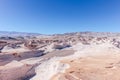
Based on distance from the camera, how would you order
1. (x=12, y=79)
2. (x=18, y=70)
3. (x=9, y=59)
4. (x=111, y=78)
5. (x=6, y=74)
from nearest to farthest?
1. (x=111, y=78)
2. (x=12, y=79)
3. (x=6, y=74)
4. (x=18, y=70)
5. (x=9, y=59)

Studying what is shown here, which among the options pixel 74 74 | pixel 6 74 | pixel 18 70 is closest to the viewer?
pixel 74 74

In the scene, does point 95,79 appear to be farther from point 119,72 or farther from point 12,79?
point 12,79

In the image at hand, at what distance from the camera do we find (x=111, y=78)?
9211mm

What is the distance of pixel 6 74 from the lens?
52.1 ft

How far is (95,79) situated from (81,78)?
0.78 m

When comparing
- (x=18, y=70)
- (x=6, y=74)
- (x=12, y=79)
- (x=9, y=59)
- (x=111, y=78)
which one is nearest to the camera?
(x=111, y=78)

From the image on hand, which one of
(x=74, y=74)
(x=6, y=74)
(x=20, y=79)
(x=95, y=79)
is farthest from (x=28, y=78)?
(x=95, y=79)

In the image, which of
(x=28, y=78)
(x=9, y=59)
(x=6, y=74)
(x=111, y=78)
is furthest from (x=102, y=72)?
(x=9, y=59)

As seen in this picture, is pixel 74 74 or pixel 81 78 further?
pixel 74 74

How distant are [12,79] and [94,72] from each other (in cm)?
762

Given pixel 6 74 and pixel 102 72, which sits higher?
pixel 102 72

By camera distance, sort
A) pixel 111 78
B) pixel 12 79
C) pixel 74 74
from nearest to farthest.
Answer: pixel 111 78 < pixel 74 74 < pixel 12 79

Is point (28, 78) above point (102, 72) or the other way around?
the other way around

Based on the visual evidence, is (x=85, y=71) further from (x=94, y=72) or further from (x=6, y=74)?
(x=6, y=74)
